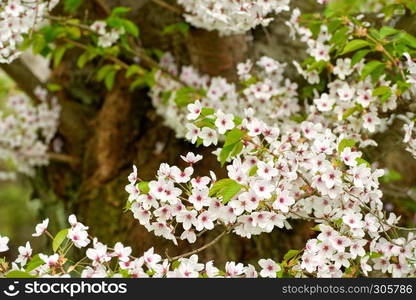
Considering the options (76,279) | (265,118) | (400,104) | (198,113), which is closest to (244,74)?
(265,118)

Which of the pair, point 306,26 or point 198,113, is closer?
point 198,113

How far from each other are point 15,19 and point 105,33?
2.30 feet

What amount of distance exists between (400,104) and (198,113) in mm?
1259

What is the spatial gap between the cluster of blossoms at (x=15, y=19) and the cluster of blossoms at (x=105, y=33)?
43 centimetres

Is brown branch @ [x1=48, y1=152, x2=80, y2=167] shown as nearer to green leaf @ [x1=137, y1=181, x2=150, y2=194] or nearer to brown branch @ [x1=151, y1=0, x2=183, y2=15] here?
brown branch @ [x1=151, y1=0, x2=183, y2=15]

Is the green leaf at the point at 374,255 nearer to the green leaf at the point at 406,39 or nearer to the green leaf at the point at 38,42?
the green leaf at the point at 406,39

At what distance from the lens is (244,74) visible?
3.72 meters

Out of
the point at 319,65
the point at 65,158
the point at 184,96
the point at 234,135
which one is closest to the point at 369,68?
the point at 319,65

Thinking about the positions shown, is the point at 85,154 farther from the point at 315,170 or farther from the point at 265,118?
the point at 315,170

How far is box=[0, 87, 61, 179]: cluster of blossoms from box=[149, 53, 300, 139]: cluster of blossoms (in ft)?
3.24

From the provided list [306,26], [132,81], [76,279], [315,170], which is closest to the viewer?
[76,279]

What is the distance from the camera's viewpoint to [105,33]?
3762 millimetres

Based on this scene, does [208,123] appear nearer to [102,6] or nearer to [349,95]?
[349,95]

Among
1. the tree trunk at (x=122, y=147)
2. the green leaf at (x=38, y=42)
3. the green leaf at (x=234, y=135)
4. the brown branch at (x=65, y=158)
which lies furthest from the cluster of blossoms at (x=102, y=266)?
the brown branch at (x=65, y=158)
